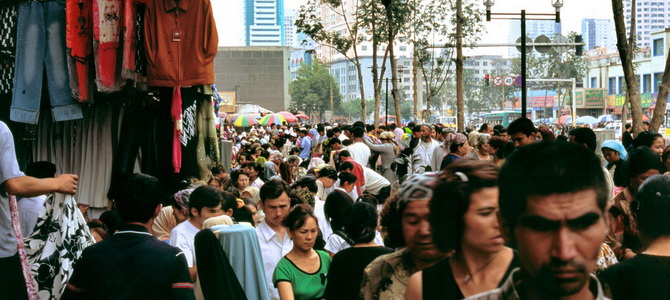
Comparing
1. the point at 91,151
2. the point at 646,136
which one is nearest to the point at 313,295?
the point at 91,151

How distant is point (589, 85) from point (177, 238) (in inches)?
3901

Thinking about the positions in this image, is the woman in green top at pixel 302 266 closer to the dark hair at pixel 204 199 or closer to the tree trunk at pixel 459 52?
the dark hair at pixel 204 199

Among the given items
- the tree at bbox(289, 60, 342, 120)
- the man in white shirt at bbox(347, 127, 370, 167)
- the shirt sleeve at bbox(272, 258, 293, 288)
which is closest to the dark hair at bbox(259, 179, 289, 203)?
the shirt sleeve at bbox(272, 258, 293, 288)

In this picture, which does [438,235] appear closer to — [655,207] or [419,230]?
[419,230]

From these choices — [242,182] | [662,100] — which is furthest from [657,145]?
[242,182]

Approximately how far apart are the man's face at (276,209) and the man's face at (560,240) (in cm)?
489

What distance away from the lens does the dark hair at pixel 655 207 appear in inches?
144

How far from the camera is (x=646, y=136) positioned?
994 centimetres

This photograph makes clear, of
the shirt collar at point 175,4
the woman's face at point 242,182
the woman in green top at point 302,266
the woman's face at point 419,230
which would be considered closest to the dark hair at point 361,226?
the woman in green top at point 302,266

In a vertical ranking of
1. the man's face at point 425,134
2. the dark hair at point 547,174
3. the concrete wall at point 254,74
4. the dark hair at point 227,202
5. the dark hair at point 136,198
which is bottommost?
the dark hair at point 227,202

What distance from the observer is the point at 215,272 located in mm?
5047

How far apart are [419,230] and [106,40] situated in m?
5.62

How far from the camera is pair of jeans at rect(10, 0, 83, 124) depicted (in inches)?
298

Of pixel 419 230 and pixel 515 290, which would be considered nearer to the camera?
pixel 515 290
